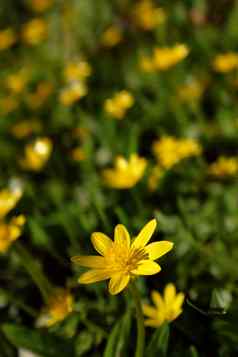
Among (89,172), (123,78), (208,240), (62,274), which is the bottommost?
(208,240)

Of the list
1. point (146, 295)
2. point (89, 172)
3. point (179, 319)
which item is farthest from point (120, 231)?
point (89, 172)

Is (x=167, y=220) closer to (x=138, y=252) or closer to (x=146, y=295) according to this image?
(x=146, y=295)

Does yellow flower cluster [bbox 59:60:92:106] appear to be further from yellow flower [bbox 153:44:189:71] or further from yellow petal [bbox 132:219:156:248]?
yellow petal [bbox 132:219:156:248]

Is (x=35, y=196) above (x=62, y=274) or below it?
above

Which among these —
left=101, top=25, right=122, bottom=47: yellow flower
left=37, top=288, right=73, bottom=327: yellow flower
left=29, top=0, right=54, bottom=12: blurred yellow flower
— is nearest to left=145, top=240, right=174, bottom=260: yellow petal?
left=37, top=288, right=73, bottom=327: yellow flower

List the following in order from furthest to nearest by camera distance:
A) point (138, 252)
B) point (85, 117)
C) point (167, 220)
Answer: point (85, 117)
point (167, 220)
point (138, 252)
